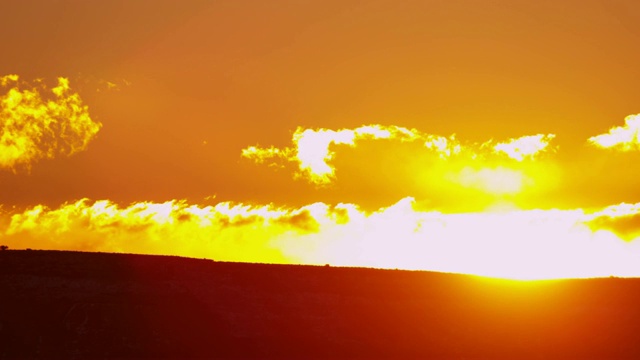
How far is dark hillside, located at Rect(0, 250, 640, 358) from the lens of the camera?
210 ft

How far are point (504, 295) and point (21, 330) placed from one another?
1490 inches

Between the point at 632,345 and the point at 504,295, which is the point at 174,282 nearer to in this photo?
the point at 504,295

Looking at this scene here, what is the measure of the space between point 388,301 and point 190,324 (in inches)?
639

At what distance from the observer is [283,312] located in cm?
6994

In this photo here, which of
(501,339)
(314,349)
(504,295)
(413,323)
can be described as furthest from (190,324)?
(504,295)

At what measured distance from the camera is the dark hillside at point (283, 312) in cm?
6394

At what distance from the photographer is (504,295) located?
80.1 metres

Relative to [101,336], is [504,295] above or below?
above

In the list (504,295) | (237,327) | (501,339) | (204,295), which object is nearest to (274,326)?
(237,327)

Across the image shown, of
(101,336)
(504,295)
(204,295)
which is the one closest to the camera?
(101,336)

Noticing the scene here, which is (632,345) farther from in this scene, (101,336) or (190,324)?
(101,336)

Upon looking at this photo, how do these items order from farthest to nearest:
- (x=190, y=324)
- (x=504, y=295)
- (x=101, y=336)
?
(x=504, y=295) < (x=190, y=324) < (x=101, y=336)

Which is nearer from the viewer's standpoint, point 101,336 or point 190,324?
point 101,336

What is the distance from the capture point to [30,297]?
221ft
